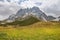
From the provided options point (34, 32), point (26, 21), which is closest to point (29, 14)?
point (26, 21)

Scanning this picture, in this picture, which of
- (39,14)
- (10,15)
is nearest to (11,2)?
(10,15)

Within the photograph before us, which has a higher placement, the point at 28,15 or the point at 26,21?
the point at 28,15

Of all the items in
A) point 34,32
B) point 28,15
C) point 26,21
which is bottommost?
point 34,32

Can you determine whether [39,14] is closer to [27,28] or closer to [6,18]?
[27,28]

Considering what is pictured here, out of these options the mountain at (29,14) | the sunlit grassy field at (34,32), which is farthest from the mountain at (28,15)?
the sunlit grassy field at (34,32)

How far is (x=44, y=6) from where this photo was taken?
3.39 metres

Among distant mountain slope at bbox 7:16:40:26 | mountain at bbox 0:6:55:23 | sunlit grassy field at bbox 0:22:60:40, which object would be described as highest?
mountain at bbox 0:6:55:23

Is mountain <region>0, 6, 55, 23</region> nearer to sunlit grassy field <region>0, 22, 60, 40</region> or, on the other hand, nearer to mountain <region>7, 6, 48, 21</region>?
mountain <region>7, 6, 48, 21</region>

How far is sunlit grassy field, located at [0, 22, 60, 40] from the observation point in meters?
3.26

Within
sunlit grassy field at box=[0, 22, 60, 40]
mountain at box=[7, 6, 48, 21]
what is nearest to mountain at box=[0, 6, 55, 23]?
mountain at box=[7, 6, 48, 21]

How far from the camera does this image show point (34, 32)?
10.9 ft

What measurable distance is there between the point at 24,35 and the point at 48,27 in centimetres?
49

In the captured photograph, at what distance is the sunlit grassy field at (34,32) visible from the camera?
326cm

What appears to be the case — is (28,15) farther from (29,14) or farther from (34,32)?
(34,32)
